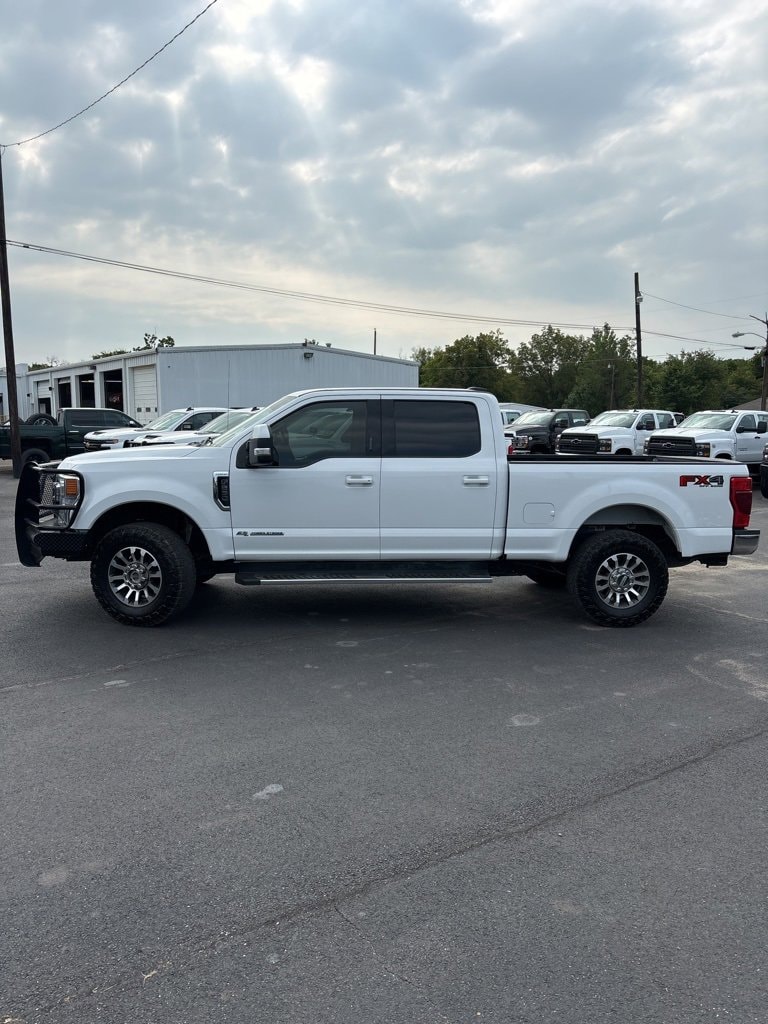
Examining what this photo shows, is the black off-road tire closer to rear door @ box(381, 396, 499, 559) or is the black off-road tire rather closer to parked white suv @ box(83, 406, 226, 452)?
rear door @ box(381, 396, 499, 559)

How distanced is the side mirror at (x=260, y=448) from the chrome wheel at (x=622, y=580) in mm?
2970

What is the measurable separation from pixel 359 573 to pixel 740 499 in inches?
134

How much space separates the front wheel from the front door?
1829 mm

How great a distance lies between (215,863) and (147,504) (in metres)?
4.15

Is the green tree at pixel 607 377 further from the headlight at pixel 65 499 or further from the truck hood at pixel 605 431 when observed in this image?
the headlight at pixel 65 499

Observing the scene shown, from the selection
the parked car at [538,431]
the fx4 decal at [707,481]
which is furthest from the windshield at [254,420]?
the parked car at [538,431]

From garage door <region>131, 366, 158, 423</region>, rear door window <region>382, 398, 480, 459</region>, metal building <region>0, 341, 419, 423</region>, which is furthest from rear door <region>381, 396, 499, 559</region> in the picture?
garage door <region>131, 366, 158, 423</region>

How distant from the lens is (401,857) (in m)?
3.39

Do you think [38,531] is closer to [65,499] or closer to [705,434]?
[65,499]

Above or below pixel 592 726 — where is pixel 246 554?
above

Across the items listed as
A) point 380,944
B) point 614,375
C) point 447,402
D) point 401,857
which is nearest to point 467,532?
point 447,402

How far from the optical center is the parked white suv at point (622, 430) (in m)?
24.2

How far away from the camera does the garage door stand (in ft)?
114

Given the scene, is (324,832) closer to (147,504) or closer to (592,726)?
(592,726)
